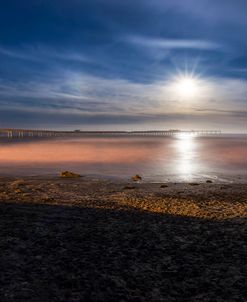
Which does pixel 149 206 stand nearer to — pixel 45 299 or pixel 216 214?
pixel 216 214

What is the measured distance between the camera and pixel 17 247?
8.69 metres

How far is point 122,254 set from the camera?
8.62 metres

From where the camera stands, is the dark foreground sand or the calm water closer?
the dark foreground sand

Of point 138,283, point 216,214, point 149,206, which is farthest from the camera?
point 149,206

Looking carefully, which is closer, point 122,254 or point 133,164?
point 122,254

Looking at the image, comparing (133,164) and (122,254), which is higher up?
(122,254)

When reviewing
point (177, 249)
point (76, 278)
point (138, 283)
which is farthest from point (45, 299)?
point (177, 249)

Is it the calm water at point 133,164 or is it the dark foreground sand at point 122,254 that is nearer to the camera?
the dark foreground sand at point 122,254

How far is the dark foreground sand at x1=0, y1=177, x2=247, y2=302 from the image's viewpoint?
6.71 metres

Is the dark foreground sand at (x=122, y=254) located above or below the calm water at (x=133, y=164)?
above

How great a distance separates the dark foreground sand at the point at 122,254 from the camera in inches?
264

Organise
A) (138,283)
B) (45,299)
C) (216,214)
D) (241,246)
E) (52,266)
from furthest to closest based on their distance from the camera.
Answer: (216,214), (241,246), (52,266), (138,283), (45,299)

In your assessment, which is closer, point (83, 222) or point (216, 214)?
point (83, 222)

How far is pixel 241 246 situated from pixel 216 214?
14.2 ft
